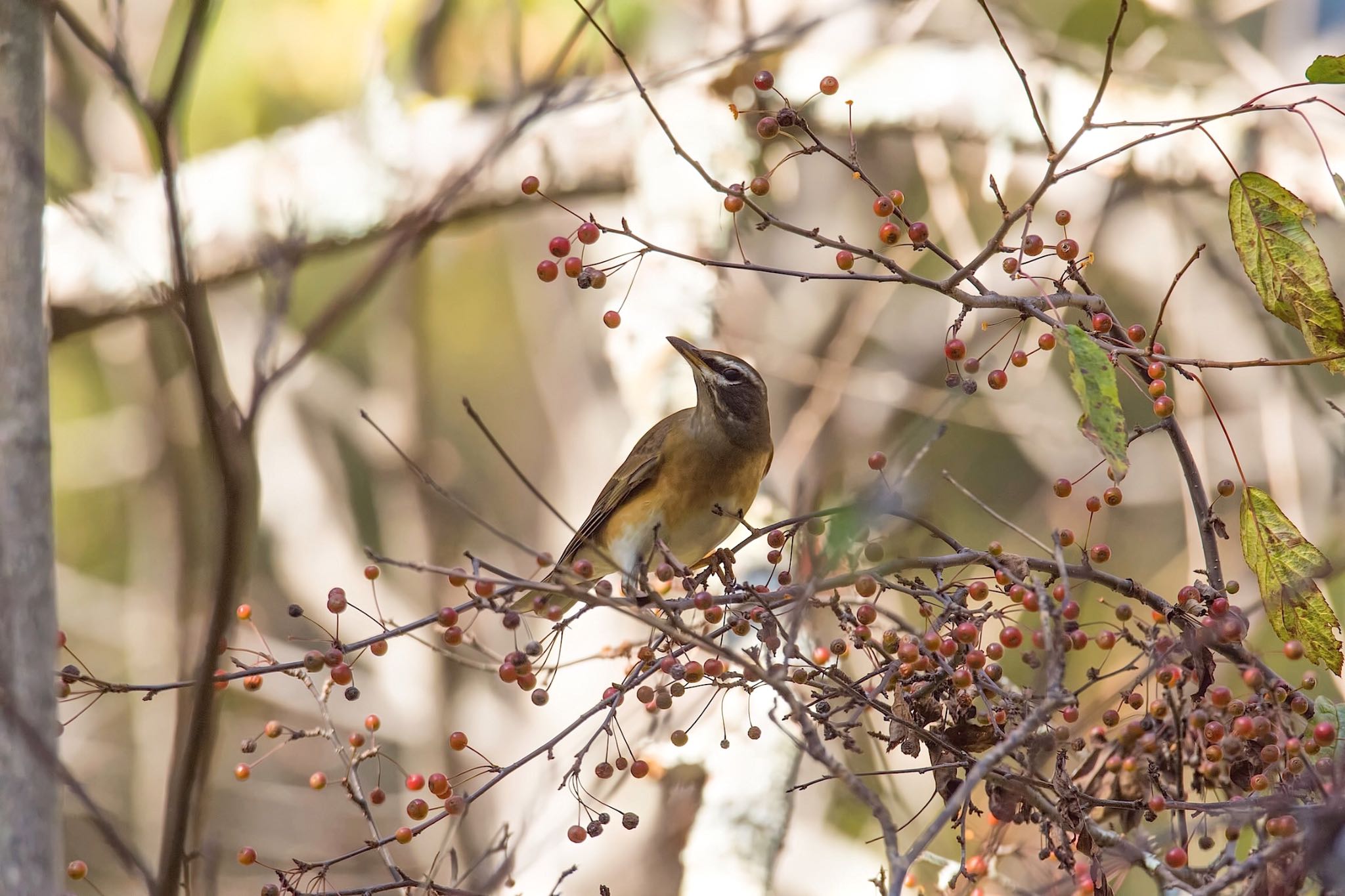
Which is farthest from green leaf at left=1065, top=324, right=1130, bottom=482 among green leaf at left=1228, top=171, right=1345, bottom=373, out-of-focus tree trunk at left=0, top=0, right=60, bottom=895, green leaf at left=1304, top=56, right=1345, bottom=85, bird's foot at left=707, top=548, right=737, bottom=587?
bird's foot at left=707, top=548, right=737, bottom=587

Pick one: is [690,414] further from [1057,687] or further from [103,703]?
[103,703]

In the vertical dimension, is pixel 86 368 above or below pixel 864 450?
above

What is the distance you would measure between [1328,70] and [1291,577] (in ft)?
2.98

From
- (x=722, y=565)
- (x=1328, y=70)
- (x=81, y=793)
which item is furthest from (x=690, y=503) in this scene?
(x=81, y=793)

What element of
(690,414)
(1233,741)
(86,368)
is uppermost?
(86,368)

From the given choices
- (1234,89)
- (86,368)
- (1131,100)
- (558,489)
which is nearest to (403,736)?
(558,489)

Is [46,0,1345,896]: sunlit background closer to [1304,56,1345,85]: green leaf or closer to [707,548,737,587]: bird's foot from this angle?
[707,548,737,587]: bird's foot

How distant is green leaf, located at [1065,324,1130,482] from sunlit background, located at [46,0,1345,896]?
4.68 feet

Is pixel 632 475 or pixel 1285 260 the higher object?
pixel 632 475

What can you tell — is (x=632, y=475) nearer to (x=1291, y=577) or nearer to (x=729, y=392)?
(x=729, y=392)

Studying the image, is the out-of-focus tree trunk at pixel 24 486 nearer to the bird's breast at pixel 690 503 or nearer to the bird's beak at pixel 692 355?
the bird's beak at pixel 692 355

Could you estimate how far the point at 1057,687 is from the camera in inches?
61.5

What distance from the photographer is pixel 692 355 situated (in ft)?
13.8

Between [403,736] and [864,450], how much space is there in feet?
11.3
